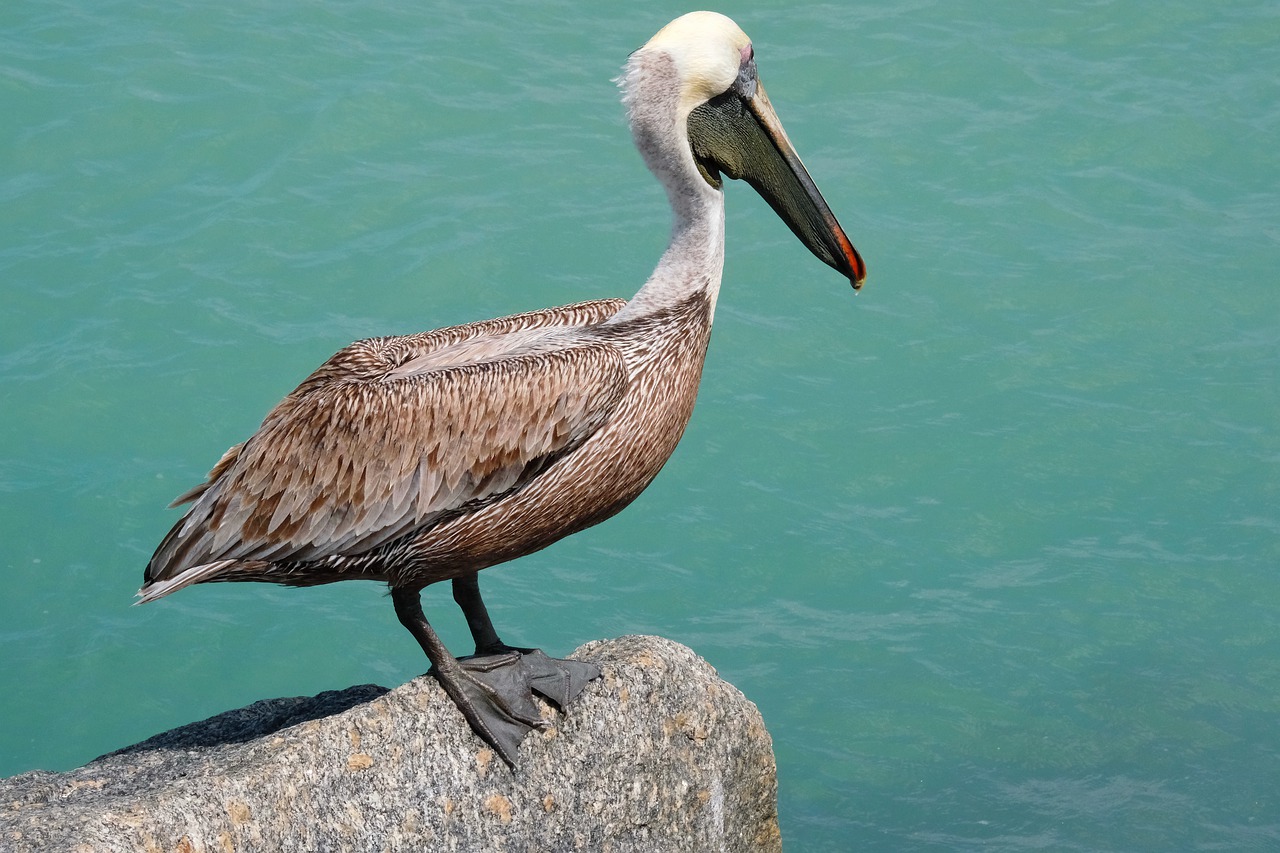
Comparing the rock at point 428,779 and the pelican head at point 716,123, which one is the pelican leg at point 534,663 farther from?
the pelican head at point 716,123

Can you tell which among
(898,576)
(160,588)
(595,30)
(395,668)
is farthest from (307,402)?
(595,30)

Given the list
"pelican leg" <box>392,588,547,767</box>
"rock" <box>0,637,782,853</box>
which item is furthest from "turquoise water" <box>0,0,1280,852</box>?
"pelican leg" <box>392,588,547,767</box>

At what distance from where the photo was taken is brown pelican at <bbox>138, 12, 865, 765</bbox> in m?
4.11

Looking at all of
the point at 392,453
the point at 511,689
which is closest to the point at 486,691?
the point at 511,689

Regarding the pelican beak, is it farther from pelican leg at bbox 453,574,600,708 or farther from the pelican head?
pelican leg at bbox 453,574,600,708

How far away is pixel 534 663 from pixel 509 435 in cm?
72

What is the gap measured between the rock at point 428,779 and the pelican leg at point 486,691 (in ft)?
0.17

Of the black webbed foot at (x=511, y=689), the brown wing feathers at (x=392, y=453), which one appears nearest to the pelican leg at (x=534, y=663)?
A: the black webbed foot at (x=511, y=689)

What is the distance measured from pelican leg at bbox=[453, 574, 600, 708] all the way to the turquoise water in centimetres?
304

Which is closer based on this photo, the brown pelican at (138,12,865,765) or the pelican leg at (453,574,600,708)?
the brown pelican at (138,12,865,765)

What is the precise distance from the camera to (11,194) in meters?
11.0

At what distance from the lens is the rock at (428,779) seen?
12.2 feet

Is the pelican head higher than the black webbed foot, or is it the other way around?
the pelican head

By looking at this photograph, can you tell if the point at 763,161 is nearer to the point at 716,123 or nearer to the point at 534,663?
the point at 716,123
